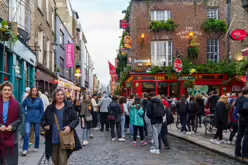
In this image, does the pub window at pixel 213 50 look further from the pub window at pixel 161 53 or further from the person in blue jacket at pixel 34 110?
the person in blue jacket at pixel 34 110

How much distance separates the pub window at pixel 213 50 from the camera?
28.0m

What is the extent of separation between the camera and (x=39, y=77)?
2195 cm

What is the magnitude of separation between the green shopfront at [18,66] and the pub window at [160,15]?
12.8 metres

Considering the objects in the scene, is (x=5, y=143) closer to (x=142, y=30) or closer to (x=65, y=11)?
(x=142, y=30)

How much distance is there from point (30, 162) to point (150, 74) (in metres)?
20.8

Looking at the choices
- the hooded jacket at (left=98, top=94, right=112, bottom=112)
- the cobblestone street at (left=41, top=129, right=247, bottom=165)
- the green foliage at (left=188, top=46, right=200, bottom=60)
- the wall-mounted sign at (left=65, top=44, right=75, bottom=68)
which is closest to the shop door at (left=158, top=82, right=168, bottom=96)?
the green foliage at (left=188, top=46, right=200, bottom=60)

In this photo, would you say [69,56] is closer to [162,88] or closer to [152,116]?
[162,88]

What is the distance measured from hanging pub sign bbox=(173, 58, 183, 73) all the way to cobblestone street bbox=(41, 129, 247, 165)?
15.8 metres

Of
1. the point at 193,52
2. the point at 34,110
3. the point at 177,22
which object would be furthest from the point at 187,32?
the point at 34,110

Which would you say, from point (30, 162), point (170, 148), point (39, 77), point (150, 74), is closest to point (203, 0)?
point (150, 74)

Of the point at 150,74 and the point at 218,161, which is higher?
the point at 150,74

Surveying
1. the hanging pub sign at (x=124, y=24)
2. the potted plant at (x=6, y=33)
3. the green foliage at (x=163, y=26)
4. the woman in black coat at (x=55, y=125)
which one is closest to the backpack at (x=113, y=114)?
the potted plant at (x=6, y=33)

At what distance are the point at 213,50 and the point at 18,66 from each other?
18283 millimetres

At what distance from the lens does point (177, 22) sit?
27828mm
